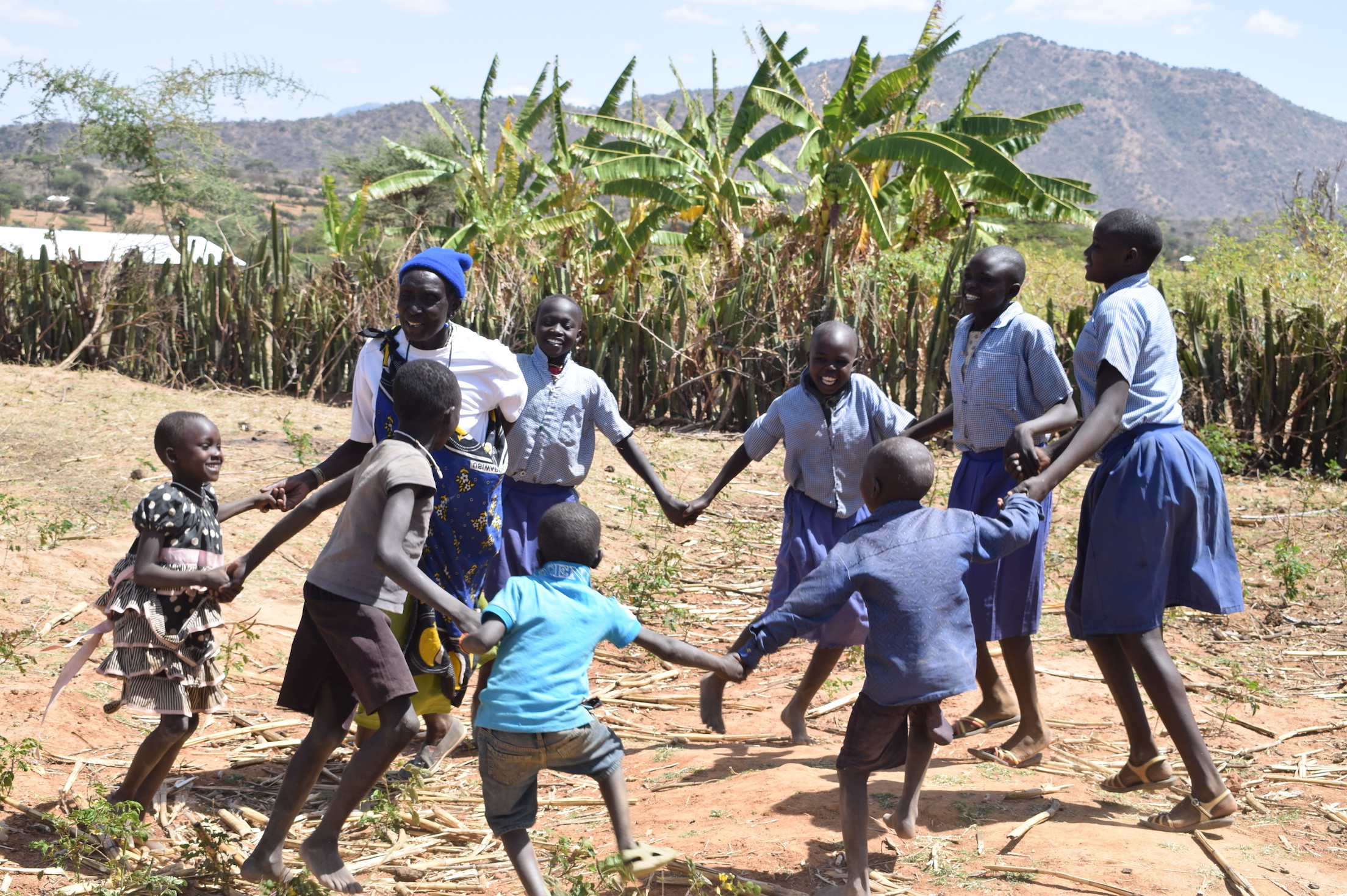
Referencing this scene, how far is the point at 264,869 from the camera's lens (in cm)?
317

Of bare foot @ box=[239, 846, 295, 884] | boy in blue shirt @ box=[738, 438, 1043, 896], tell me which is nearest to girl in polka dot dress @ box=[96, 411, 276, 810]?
bare foot @ box=[239, 846, 295, 884]

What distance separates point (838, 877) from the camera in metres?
3.30

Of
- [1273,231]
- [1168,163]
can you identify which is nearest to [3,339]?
[1273,231]

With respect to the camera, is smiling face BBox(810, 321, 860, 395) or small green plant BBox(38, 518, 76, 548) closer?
smiling face BBox(810, 321, 860, 395)

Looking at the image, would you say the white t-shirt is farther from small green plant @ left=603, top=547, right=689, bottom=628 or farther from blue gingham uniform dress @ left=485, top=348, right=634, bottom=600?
small green plant @ left=603, top=547, right=689, bottom=628

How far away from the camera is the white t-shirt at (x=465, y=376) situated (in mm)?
3898

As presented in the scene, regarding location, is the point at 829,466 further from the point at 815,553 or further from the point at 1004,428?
the point at 1004,428

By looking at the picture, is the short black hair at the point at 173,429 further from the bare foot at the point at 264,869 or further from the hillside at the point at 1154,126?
the hillside at the point at 1154,126

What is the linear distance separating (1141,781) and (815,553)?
139 centimetres

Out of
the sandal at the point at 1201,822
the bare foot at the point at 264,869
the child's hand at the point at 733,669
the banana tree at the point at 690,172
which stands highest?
the banana tree at the point at 690,172

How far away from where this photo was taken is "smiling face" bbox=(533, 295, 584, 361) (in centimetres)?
471

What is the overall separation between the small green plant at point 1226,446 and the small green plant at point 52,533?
8.64 meters

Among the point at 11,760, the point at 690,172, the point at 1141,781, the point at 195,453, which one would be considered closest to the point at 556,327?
the point at 195,453

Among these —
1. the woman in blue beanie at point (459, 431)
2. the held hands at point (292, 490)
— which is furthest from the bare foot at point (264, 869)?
the held hands at point (292, 490)
